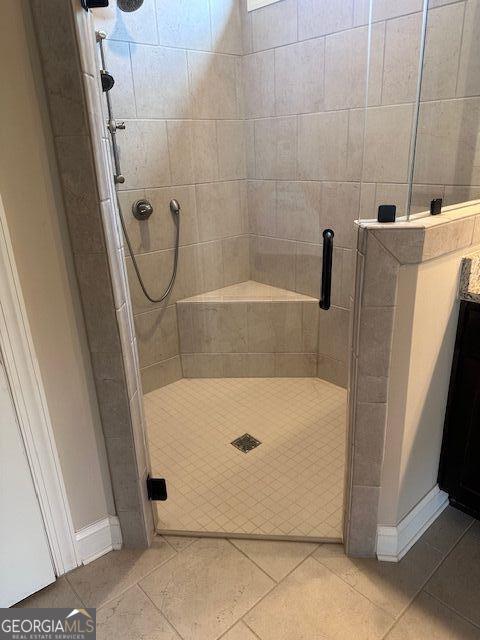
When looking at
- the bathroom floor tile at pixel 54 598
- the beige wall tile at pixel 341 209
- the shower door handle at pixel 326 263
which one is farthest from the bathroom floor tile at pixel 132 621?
the beige wall tile at pixel 341 209

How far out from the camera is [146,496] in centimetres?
167

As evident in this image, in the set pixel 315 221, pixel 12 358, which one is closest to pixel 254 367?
pixel 315 221

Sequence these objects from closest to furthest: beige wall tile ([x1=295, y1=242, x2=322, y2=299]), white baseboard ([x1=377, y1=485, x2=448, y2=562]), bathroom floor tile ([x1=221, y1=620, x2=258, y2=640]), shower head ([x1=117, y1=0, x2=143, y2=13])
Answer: bathroom floor tile ([x1=221, y1=620, x2=258, y2=640]) → white baseboard ([x1=377, y1=485, x2=448, y2=562]) → shower head ([x1=117, y1=0, x2=143, y2=13]) → beige wall tile ([x1=295, y1=242, x2=322, y2=299])

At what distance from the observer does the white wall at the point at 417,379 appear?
132 cm

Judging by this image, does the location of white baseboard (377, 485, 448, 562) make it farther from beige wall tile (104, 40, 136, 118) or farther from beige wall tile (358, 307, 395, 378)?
beige wall tile (104, 40, 136, 118)

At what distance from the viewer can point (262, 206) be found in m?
2.89

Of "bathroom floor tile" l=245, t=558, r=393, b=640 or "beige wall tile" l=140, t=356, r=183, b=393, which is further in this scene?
"beige wall tile" l=140, t=356, r=183, b=393

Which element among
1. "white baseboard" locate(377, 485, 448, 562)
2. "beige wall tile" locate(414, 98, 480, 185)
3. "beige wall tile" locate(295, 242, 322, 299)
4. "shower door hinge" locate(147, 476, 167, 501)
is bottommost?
"white baseboard" locate(377, 485, 448, 562)

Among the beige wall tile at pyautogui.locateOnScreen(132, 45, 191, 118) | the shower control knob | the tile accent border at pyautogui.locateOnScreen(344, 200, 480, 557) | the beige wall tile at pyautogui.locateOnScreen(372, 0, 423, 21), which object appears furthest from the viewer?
the shower control knob

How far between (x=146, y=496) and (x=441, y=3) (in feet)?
6.82

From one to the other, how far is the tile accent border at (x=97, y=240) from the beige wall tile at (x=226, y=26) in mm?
1599

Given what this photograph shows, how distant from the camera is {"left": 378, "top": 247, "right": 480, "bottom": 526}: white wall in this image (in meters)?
1.32

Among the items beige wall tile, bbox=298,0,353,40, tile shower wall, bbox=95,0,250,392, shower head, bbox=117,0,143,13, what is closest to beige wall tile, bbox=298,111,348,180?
beige wall tile, bbox=298,0,353,40

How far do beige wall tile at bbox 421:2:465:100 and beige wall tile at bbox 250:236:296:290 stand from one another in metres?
1.26
